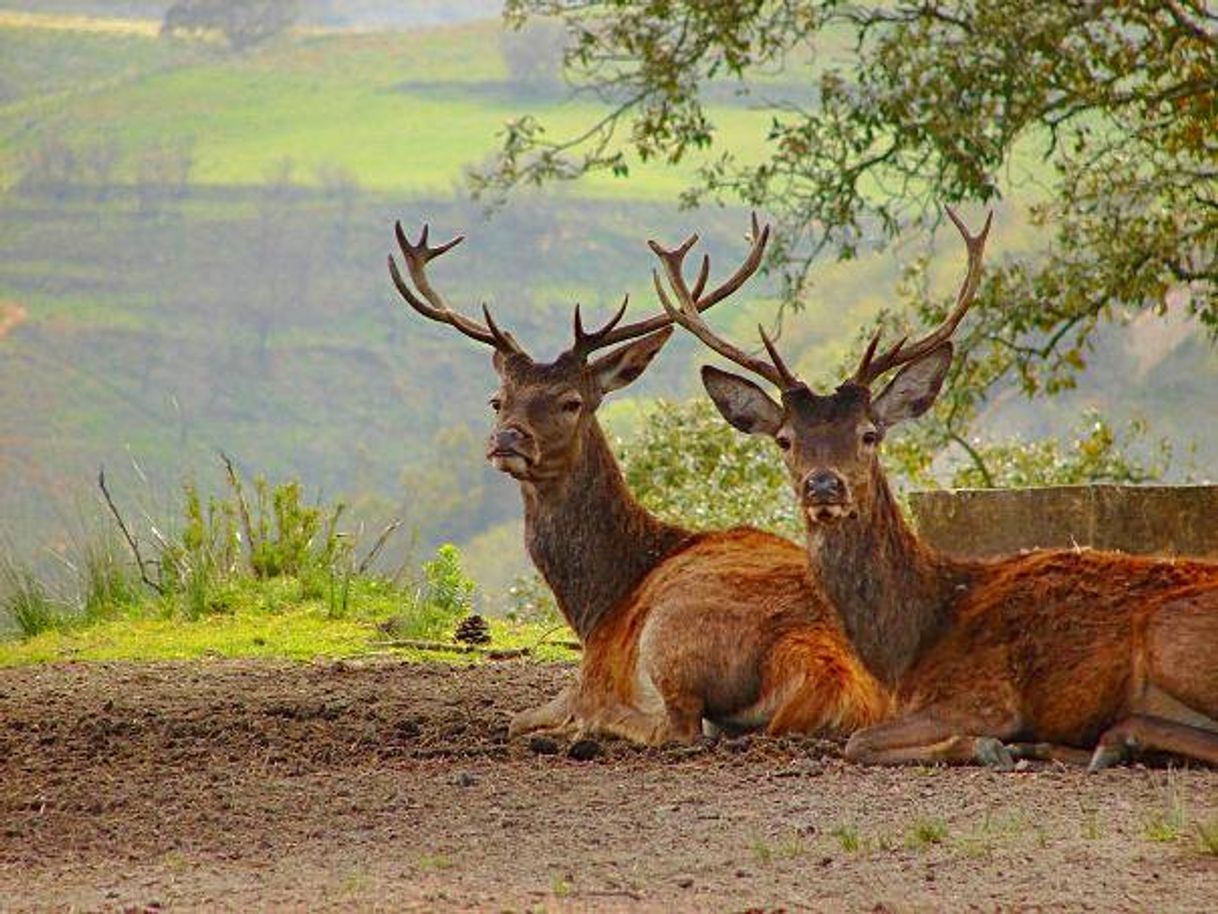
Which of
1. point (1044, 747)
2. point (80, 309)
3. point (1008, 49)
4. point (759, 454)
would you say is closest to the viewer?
point (1044, 747)

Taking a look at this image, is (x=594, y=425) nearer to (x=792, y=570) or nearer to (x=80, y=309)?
(x=792, y=570)

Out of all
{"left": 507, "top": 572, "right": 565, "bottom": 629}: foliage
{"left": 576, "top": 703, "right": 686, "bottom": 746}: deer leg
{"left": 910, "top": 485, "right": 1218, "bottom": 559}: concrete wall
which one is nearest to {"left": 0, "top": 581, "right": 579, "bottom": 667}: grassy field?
{"left": 507, "top": 572, "right": 565, "bottom": 629}: foliage

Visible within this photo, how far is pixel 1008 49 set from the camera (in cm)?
1461

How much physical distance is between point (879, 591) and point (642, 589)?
4.08 ft

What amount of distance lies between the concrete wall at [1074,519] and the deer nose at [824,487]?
2567mm

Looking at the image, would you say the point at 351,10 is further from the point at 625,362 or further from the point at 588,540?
the point at 588,540

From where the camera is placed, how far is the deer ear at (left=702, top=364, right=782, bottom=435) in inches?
334

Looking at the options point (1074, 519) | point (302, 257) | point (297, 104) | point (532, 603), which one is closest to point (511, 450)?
point (1074, 519)

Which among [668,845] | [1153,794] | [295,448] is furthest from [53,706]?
[295,448]

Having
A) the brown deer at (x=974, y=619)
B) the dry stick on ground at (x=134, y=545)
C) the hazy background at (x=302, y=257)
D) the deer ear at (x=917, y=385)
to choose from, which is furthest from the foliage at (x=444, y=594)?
the hazy background at (x=302, y=257)

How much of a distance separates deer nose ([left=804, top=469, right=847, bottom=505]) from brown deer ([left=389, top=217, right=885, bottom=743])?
563 millimetres

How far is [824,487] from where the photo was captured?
785cm

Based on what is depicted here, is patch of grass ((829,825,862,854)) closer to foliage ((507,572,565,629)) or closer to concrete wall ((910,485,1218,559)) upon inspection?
concrete wall ((910,485,1218,559))

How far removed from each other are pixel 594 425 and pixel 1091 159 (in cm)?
715
